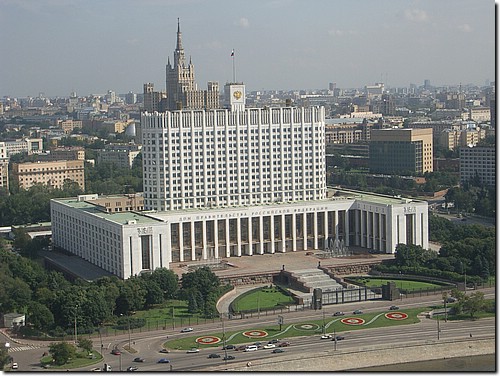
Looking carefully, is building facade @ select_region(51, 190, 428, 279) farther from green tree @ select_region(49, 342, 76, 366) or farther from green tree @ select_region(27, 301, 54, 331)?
green tree @ select_region(49, 342, 76, 366)

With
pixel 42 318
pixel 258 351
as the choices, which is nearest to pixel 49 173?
pixel 42 318

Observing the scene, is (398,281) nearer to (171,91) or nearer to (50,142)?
(171,91)

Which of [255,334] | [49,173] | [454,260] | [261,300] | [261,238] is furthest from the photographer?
[49,173]

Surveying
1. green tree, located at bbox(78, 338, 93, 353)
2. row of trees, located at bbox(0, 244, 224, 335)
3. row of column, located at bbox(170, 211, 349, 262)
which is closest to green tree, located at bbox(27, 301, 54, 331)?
row of trees, located at bbox(0, 244, 224, 335)

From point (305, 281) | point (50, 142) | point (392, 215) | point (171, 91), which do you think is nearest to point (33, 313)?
point (305, 281)

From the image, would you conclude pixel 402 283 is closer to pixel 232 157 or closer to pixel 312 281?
pixel 312 281

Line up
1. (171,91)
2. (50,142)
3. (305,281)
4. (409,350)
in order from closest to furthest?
(409,350), (305,281), (171,91), (50,142)

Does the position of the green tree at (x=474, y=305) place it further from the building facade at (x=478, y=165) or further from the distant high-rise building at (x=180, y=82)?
the distant high-rise building at (x=180, y=82)
